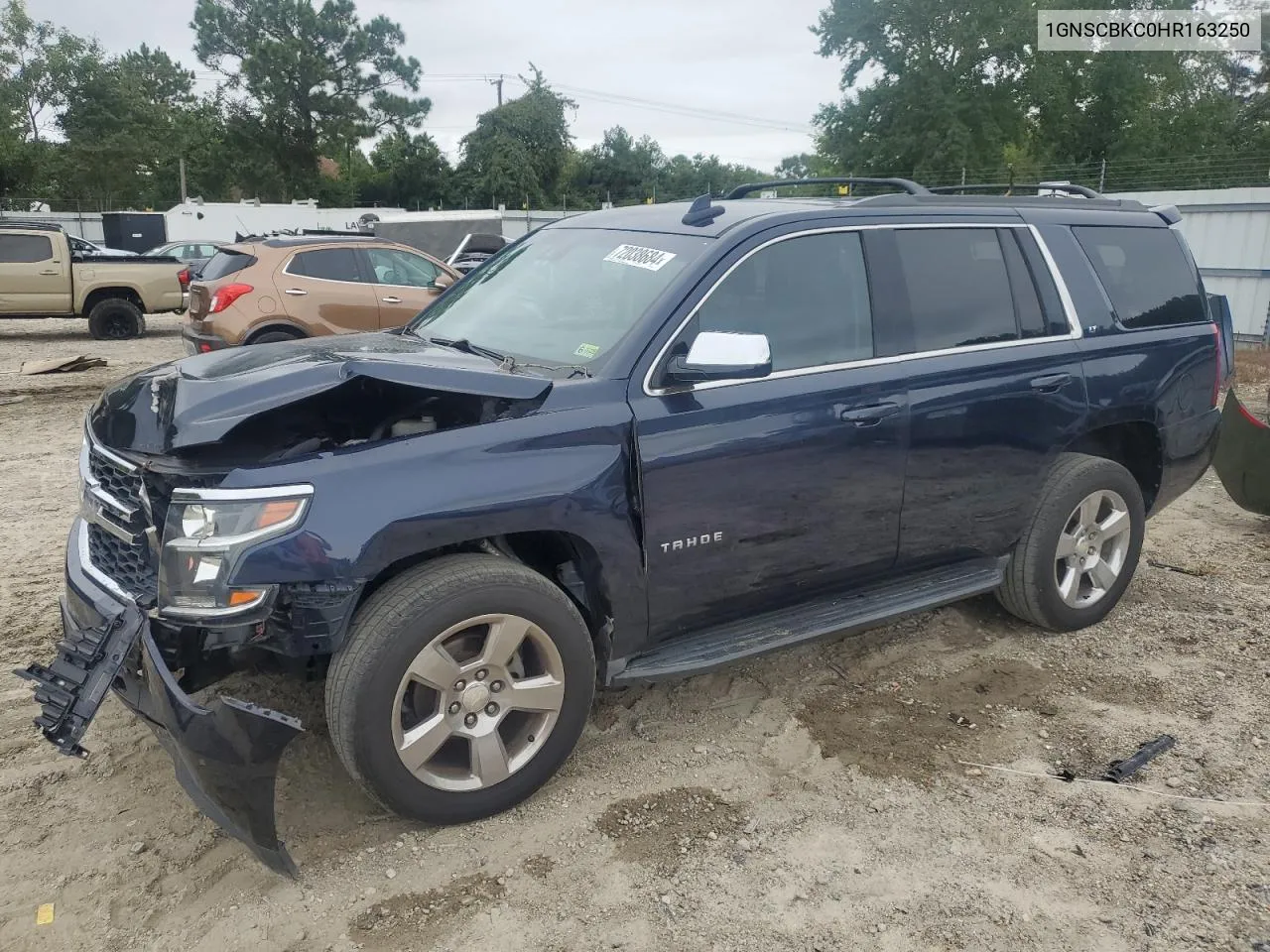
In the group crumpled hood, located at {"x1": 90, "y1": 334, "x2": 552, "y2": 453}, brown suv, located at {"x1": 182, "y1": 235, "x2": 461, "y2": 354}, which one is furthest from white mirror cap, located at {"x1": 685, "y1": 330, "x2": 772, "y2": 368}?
brown suv, located at {"x1": 182, "y1": 235, "x2": 461, "y2": 354}

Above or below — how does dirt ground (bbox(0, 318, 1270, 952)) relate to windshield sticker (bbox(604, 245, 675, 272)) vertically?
below

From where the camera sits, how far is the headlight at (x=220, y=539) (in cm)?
270

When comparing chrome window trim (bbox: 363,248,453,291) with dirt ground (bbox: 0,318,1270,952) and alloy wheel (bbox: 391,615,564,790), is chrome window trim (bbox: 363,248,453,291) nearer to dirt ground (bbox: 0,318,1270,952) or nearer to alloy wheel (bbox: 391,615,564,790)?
dirt ground (bbox: 0,318,1270,952)

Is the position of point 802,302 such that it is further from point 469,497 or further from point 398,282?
point 398,282

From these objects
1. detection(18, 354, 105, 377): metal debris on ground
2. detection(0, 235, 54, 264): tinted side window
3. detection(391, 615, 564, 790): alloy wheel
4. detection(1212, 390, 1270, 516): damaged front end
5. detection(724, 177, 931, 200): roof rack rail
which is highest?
detection(0, 235, 54, 264): tinted side window

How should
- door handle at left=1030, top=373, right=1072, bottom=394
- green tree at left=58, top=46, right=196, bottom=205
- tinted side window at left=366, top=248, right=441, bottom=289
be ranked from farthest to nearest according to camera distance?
green tree at left=58, top=46, right=196, bottom=205 → tinted side window at left=366, top=248, right=441, bottom=289 → door handle at left=1030, top=373, right=1072, bottom=394

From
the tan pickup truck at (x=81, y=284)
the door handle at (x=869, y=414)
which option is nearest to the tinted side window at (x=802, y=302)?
the door handle at (x=869, y=414)

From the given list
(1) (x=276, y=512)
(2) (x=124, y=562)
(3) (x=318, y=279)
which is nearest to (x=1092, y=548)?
(1) (x=276, y=512)

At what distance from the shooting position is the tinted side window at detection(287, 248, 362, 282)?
10914 millimetres

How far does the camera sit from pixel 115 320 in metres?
16.6

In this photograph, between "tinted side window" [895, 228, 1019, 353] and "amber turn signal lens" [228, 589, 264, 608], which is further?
"tinted side window" [895, 228, 1019, 353]

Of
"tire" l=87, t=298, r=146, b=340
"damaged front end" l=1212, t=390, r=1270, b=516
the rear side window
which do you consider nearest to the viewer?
"damaged front end" l=1212, t=390, r=1270, b=516

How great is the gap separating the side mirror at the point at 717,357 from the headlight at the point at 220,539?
126 centimetres

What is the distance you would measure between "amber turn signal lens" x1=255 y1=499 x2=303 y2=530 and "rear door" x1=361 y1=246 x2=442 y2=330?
8687 millimetres
